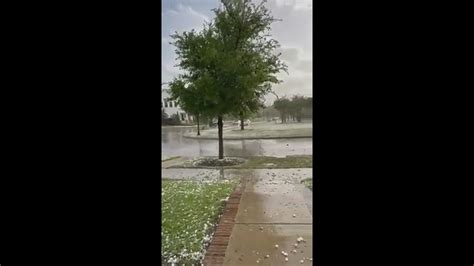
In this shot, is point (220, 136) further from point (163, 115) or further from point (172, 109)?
point (163, 115)

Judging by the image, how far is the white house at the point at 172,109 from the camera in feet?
4.59

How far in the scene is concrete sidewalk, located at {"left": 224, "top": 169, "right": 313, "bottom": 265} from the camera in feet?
4.57

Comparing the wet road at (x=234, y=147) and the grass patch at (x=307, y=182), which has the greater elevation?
the wet road at (x=234, y=147)

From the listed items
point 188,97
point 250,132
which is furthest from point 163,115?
point 250,132

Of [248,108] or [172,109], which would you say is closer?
[172,109]

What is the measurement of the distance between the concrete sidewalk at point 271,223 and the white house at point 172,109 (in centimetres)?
41

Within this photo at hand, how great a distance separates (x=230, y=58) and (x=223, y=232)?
89 centimetres

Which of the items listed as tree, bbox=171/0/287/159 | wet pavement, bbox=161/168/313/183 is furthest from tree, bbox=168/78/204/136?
wet pavement, bbox=161/168/313/183

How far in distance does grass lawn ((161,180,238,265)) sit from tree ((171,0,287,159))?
18cm

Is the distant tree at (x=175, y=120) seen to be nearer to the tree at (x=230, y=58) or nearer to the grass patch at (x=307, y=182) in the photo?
the tree at (x=230, y=58)

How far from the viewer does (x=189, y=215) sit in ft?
4.91

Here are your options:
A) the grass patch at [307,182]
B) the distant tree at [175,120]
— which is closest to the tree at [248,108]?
the distant tree at [175,120]
